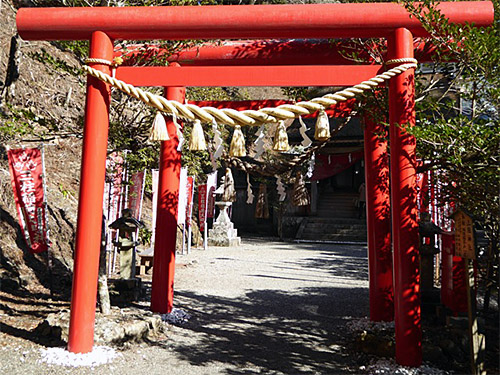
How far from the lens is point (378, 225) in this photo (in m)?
4.82

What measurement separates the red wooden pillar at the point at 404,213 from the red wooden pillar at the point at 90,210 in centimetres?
285

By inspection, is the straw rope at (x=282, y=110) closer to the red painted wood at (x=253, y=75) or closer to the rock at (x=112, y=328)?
the red painted wood at (x=253, y=75)

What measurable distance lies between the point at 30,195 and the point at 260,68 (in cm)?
414

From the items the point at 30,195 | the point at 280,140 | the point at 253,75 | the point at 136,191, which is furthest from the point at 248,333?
the point at 136,191

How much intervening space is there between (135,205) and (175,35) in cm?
530

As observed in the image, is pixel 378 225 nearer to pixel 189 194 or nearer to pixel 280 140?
pixel 280 140

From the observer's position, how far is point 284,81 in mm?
3752

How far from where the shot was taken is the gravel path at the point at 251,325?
12.1ft

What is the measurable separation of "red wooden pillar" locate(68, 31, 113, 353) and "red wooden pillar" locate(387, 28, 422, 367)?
2.85 meters

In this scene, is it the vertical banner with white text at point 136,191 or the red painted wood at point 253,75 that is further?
the vertical banner with white text at point 136,191

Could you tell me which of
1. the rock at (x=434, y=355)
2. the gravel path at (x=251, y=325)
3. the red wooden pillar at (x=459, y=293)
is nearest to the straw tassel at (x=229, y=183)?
the gravel path at (x=251, y=325)

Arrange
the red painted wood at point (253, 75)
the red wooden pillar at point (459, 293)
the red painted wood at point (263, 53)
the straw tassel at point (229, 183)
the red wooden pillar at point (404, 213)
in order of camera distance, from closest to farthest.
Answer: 1. the red wooden pillar at point (404, 213)
2. the red painted wood at point (253, 75)
3. the red painted wood at point (263, 53)
4. the red wooden pillar at point (459, 293)
5. the straw tassel at point (229, 183)

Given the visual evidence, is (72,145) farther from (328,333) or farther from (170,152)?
(328,333)

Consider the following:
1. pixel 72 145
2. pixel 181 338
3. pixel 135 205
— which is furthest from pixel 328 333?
pixel 72 145
